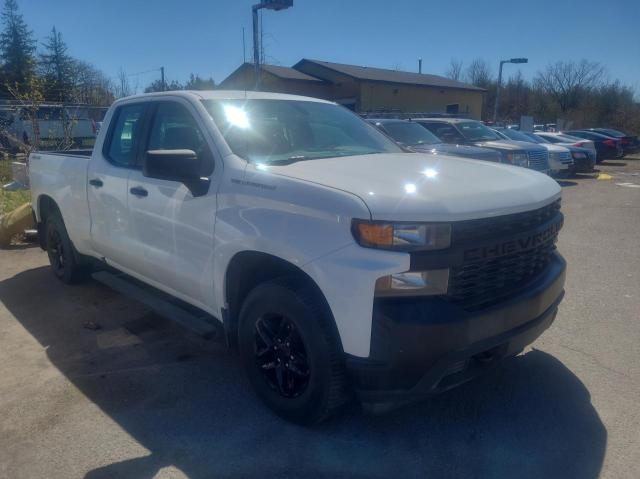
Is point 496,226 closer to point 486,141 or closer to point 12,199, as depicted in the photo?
point 12,199

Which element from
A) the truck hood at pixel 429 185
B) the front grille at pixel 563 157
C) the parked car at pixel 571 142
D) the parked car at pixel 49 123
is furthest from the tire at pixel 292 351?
the parked car at pixel 571 142

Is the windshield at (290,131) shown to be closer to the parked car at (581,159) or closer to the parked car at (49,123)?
the parked car at (581,159)

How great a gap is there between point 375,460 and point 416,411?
21.6 inches

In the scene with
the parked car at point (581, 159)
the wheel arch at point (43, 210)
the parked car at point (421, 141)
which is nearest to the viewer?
the wheel arch at point (43, 210)

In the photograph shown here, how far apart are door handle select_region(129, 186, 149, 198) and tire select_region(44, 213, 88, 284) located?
1.83m

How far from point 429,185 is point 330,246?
0.62 metres

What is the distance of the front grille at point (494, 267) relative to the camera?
2.63 metres

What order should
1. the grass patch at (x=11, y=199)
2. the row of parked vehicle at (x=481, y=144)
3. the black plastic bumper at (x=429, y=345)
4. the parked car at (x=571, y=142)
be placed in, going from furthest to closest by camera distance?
the parked car at (x=571, y=142), the row of parked vehicle at (x=481, y=144), the grass patch at (x=11, y=199), the black plastic bumper at (x=429, y=345)

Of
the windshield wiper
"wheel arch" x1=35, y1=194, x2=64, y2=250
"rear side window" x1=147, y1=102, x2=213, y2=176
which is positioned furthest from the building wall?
the windshield wiper

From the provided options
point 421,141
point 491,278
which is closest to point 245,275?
point 491,278

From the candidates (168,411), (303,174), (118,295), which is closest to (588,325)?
(303,174)

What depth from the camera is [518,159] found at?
11.6 meters

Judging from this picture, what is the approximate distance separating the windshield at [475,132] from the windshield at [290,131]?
27.0ft

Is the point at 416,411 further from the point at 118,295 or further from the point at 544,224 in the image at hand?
the point at 118,295
